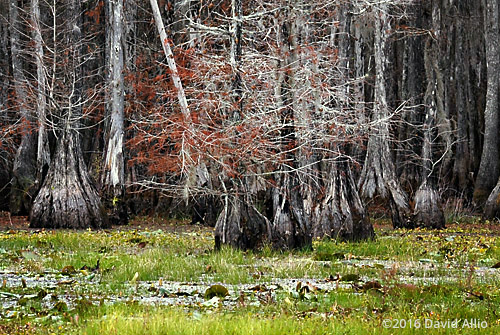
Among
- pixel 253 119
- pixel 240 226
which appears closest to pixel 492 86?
pixel 253 119

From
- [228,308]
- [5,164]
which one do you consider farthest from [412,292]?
[5,164]

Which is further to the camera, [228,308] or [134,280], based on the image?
[134,280]

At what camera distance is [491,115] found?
26125 mm

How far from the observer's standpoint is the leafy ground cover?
580cm

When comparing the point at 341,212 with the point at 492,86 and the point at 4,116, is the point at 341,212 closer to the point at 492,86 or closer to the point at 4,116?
the point at 492,86

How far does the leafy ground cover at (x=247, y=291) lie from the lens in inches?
228

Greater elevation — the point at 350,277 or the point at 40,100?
the point at 40,100

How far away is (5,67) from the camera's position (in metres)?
32.0

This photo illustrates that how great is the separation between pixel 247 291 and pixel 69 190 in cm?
1327

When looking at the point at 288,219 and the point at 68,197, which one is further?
the point at 68,197

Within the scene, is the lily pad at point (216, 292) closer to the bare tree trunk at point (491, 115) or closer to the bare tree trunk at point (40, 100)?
the bare tree trunk at point (40, 100)

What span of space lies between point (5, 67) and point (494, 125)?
19772 millimetres

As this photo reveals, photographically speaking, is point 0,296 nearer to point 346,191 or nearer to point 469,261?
point 469,261

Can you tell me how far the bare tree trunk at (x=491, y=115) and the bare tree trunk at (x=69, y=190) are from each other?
44.0ft
